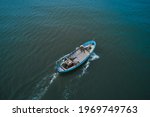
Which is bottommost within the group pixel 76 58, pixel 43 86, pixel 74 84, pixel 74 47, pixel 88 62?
pixel 74 84

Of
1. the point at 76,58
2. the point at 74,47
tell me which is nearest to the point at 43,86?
the point at 76,58

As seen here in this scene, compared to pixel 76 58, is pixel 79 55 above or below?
above

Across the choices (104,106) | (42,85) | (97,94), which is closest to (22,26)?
(42,85)

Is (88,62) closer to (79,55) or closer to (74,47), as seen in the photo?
(79,55)

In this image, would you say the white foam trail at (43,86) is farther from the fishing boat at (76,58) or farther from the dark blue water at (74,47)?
the fishing boat at (76,58)

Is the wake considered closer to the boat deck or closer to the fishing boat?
the fishing boat

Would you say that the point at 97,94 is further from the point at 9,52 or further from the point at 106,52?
the point at 9,52

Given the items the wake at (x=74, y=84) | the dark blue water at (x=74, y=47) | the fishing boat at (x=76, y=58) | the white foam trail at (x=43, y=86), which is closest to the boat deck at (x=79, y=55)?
the fishing boat at (x=76, y=58)
